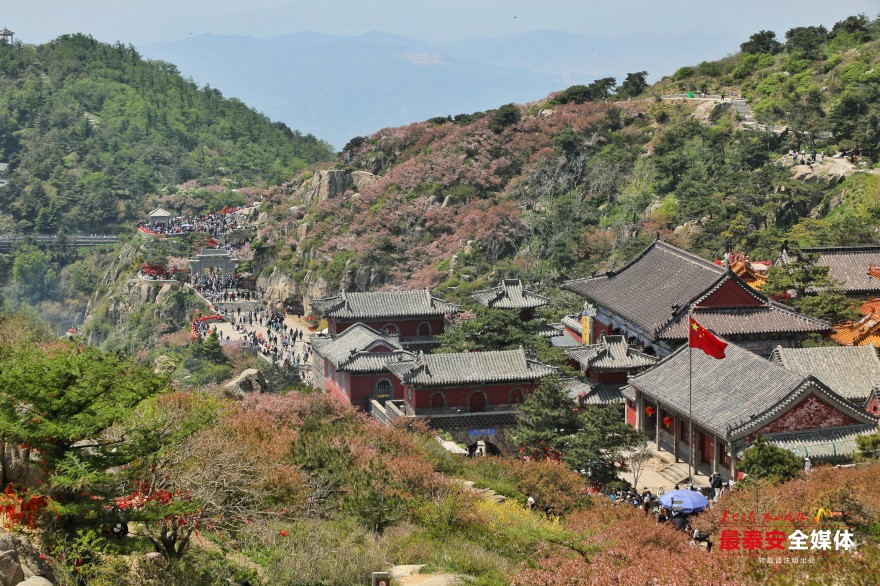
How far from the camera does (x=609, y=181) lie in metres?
80.3

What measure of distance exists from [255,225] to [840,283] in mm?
69301

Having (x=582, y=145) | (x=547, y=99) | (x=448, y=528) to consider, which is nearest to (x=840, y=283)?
(x=448, y=528)

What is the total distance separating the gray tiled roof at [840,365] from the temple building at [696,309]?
4557 millimetres

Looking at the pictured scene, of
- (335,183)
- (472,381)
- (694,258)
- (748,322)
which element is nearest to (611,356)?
(748,322)

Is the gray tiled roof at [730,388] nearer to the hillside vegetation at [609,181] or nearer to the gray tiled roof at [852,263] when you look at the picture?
the gray tiled roof at [852,263]

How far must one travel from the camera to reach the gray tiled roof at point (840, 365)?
37.4 metres

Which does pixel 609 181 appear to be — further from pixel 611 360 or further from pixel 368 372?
pixel 611 360

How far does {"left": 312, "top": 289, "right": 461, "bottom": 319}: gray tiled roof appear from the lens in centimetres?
5841

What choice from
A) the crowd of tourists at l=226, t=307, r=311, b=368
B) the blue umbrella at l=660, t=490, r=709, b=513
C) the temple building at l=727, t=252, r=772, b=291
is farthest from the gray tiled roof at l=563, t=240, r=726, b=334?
the crowd of tourists at l=226, t=307, r=311, b=368

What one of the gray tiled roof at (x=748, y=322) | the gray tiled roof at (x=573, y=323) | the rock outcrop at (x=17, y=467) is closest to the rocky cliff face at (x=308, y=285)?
the gray tiled roof at (x=573, y=323)

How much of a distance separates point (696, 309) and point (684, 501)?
49.2 feet

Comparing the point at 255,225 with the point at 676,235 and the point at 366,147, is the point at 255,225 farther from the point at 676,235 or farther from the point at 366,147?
the point at 676,235

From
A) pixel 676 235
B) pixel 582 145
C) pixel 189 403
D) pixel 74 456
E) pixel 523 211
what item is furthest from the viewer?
pixel 582 145

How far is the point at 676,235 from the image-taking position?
68.1m
